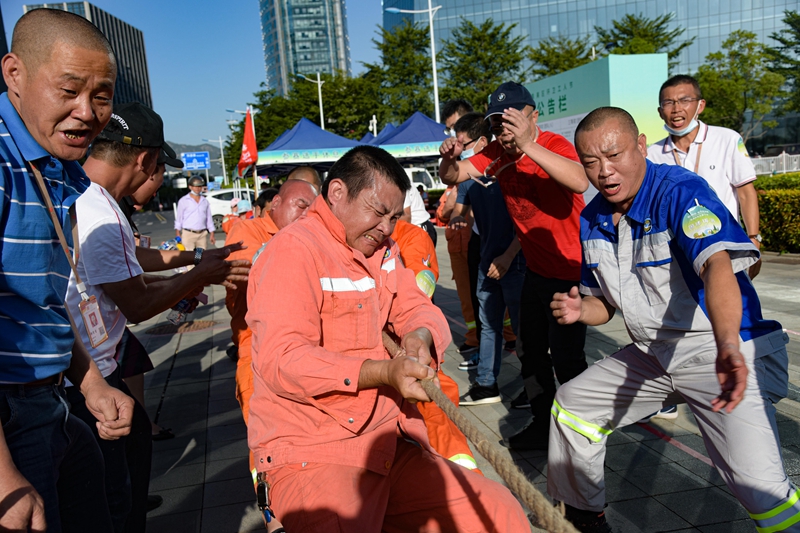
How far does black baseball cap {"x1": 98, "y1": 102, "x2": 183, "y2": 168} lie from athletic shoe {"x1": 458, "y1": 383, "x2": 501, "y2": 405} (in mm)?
3040

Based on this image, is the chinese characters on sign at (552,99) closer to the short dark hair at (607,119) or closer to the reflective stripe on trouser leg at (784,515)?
the short dark hair at (607,119)

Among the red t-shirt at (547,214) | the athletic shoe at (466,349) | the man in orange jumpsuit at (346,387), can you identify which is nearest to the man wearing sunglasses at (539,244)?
the red t-shirt at (547,214)

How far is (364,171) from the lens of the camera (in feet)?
7.97

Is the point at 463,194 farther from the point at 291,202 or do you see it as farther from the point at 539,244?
the point at 291,202

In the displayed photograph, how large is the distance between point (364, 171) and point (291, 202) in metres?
1.85

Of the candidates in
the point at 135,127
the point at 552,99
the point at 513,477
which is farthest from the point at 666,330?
the point at 552,99

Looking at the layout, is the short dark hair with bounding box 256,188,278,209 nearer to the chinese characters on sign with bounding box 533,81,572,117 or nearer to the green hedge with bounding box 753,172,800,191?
the chinese characters on sign with bounding box 533,81,572,117

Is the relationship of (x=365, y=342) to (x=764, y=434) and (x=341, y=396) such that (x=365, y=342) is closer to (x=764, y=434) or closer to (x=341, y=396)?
(x=341, y=396)

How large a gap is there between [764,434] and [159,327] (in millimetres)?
8506

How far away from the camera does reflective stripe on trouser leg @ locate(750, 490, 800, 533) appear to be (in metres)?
2.17

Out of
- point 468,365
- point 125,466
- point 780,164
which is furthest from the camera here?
point 780,164

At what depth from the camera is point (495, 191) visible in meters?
5.39

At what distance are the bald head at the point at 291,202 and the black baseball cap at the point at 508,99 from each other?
1.34 meters

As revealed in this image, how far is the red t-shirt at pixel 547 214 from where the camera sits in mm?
3914
